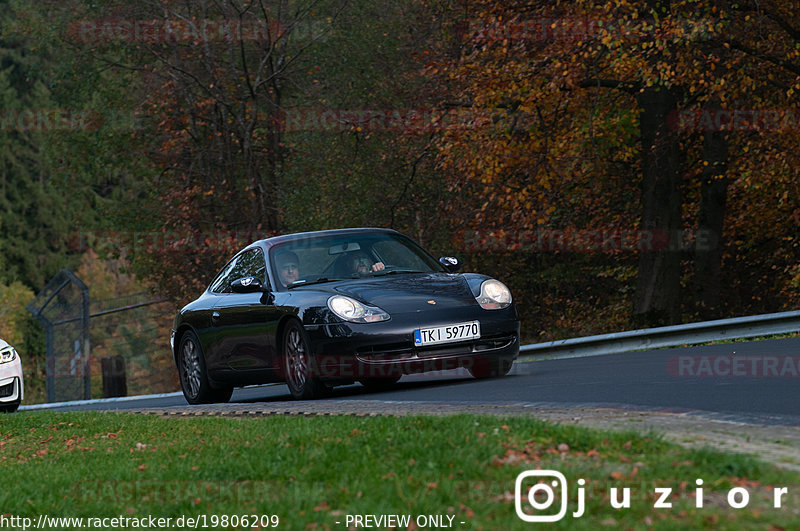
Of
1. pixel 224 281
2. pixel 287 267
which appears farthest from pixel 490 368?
pixel 224 281

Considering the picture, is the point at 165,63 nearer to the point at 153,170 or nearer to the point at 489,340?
the point at 153,170

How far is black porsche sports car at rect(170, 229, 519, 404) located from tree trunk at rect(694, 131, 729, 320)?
12.3 metres

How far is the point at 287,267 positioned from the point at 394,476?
6.53 m

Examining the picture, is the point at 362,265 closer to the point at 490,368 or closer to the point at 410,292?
the point at 410,292

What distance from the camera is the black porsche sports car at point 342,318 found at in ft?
35.9

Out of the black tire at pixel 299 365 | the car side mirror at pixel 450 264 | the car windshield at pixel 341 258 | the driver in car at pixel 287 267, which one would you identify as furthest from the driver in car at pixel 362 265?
the black tire at pixel 299 365

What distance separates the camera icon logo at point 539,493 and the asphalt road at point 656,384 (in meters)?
2.25

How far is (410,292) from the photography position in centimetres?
1130

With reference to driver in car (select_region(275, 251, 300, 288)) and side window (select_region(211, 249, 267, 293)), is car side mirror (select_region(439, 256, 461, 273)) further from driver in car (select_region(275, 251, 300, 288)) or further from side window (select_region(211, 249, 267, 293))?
side window (select_region(211, 249, 267, 293))

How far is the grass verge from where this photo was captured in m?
4.89

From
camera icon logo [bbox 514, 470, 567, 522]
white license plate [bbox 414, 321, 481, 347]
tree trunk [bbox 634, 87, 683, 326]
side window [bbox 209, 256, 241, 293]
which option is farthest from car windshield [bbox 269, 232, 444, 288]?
tree trunk [bbox 634, 87, 683, 326]

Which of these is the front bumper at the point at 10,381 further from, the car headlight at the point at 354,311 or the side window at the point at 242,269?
the car headlight at the point at 354,311

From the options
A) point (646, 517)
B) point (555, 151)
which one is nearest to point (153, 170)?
point (555, 151)

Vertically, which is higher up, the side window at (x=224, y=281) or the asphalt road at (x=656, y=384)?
the side window at (x=224, y=281)
